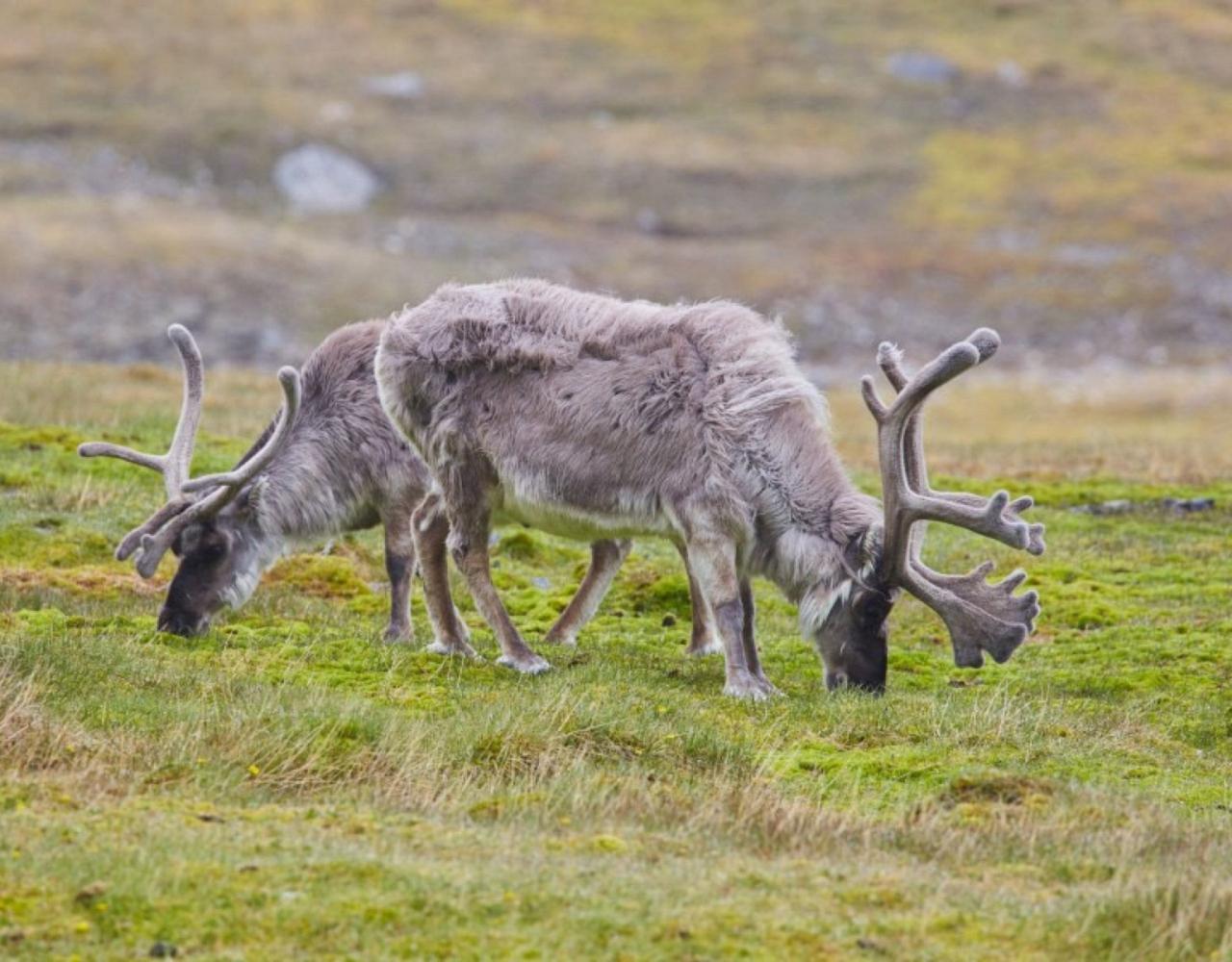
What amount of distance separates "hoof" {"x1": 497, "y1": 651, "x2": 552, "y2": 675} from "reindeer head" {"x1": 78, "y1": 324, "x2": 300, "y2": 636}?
109 inches

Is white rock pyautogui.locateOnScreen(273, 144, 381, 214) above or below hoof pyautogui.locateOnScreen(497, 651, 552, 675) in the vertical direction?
above

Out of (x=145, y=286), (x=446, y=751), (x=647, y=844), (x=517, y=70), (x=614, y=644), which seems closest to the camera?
(x=647, y=844)

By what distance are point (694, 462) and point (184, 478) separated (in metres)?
4.99

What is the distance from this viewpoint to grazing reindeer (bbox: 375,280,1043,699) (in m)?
13.7

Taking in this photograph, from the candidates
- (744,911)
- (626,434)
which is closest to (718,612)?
(626,434)

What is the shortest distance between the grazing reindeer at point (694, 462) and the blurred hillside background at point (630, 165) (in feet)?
148

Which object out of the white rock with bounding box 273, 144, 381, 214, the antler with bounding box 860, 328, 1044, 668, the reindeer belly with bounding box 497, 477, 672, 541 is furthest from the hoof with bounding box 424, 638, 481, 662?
the white rock with bounding box 273, 144, 381, 214

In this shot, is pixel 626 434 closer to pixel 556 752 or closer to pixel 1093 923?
pixel 556 752

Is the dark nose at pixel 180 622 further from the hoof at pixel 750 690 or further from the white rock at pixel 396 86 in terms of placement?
the white rock at pixel 396 86

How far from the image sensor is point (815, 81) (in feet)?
306

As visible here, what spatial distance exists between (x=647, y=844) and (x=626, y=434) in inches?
209

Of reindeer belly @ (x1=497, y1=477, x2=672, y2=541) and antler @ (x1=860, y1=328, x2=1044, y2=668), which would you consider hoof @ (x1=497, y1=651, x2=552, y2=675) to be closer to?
reindeer belly @ (x1=497, y1=477, x2=672, y2=541)

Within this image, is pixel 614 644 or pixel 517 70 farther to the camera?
pixel 517 70

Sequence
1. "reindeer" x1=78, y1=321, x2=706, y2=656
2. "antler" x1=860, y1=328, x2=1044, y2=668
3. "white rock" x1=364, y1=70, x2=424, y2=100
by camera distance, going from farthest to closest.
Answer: "white rock" x1=364, y1=70, x2=424, y2=100 → "reindeer" x1=78, y1=321, x2=706, y2=656 → "antler" x1=860, y1=328, x2=1044, y2=668
